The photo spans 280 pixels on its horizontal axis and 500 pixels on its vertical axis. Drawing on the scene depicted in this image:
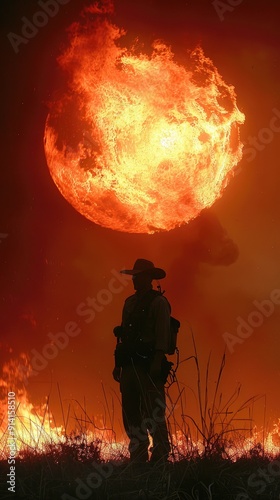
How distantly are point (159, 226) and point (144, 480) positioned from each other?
23.2 feet

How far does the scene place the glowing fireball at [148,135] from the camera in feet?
45.1

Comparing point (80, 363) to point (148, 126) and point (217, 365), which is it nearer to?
point (217, 365)

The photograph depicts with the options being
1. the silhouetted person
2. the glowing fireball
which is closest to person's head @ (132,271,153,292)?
the silhouetted person

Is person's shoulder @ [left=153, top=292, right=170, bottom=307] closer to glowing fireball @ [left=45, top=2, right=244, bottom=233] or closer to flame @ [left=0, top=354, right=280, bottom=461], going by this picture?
flame @ [left=0, top=354, right=280, bottom=461]

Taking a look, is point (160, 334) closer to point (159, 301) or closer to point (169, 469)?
point (159, 301)

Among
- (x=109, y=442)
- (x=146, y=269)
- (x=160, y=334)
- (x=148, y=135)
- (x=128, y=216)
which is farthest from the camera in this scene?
(x=128, y=216)

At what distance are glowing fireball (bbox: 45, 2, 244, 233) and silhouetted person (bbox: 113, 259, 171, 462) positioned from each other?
4455 millimetres

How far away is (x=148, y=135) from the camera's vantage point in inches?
543

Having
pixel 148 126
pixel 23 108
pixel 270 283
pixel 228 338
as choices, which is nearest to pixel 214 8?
pixel 148 126

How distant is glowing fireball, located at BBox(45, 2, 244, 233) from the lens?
13750 mm

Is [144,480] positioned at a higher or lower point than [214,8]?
lower

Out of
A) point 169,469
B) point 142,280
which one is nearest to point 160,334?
point 142,280

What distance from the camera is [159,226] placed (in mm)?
14125

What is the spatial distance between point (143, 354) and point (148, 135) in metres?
5.49
